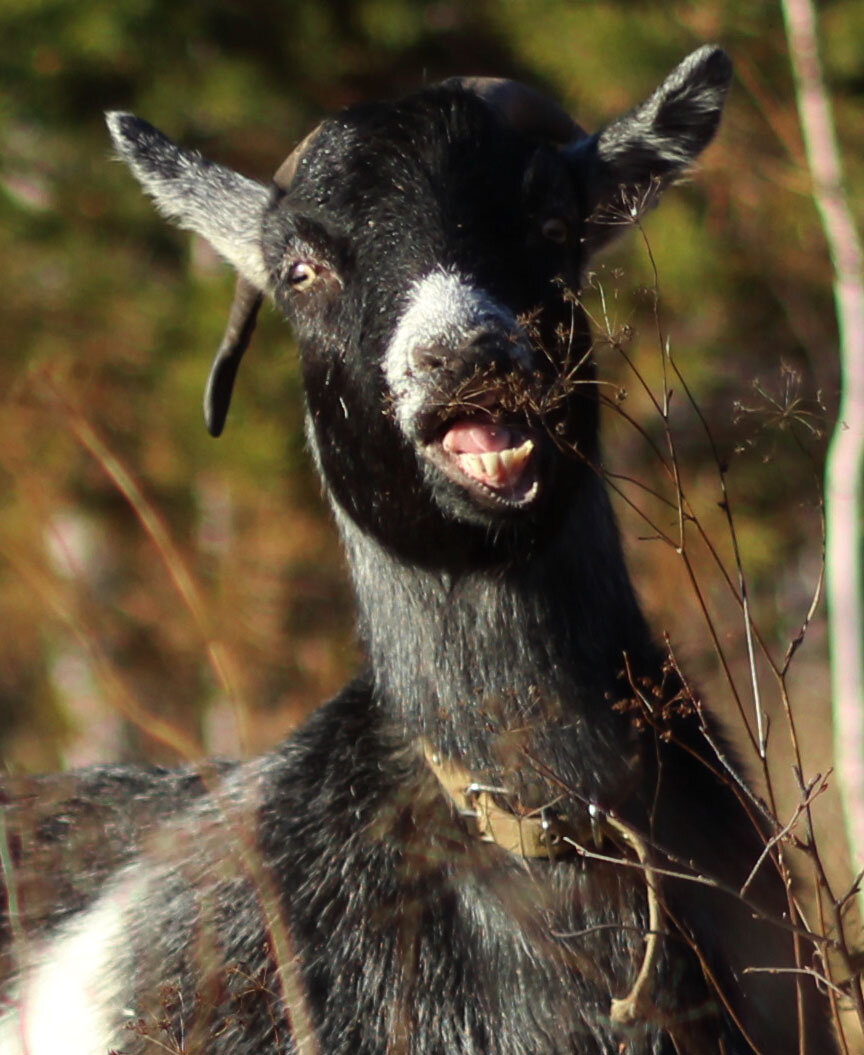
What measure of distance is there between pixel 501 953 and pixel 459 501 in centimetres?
91

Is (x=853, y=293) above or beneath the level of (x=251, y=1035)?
above

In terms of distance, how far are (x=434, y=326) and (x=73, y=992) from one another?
1800 mm

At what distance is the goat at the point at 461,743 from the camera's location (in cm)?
310

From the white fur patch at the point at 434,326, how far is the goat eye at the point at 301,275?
Result: 0.45m

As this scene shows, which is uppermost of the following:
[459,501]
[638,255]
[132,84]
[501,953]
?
[132,84]

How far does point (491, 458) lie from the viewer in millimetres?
3154

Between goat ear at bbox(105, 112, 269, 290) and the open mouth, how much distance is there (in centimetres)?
118

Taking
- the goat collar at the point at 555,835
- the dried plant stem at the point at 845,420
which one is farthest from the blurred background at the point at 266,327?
the goat collar at the point at 555,835

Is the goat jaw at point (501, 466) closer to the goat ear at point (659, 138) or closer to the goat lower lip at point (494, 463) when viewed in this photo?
the goat lower lip at point (494, 463)

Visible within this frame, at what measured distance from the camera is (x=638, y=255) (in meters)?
8.29

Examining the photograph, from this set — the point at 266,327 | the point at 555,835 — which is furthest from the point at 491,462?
the point at 266,327

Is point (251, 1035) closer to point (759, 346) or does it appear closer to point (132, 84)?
point (759, 346)

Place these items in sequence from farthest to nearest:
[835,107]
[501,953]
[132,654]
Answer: [132,654] < [835,107] < [501,953]

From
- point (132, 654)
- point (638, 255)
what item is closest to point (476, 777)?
point (638, 255)
